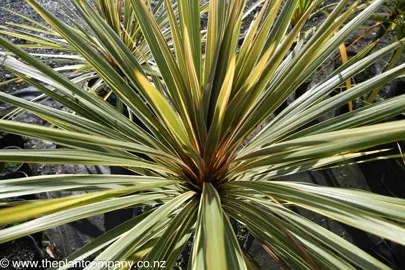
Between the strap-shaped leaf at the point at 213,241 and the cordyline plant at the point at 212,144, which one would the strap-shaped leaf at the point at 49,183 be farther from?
the strap-shaped leaf at the point at 213,241

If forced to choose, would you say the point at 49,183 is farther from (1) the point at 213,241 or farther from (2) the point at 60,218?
(1) the point at 213,241

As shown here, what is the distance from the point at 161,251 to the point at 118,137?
0.31m

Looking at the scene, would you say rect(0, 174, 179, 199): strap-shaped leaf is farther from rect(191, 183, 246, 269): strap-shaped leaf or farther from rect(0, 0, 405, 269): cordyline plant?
rect(191, 183, 246, 269): strap-shaped leaf

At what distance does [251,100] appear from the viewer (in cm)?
84

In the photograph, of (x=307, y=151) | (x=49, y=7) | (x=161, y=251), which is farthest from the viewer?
(x=49, y=7)

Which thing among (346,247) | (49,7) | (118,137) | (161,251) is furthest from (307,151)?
(49,7)

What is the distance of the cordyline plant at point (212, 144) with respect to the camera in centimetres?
61

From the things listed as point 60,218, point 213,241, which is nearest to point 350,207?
point 213,241

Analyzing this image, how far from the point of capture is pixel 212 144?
31.2 inches

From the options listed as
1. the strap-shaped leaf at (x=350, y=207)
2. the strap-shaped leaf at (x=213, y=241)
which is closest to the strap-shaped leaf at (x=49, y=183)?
the strap-shaped leaf at (x=213, y=241)

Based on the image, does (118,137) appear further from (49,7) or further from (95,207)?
(49,7)

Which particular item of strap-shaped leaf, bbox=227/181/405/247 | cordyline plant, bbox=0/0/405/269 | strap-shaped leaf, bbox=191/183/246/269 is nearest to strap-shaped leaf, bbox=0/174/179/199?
cordyline plant, bbox=0/0/405/269

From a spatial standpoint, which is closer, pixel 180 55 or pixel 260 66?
pixel 260 66

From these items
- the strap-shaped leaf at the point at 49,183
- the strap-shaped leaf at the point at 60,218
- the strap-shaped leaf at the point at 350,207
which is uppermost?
the strap-shaped leaf at the point at 49,183
